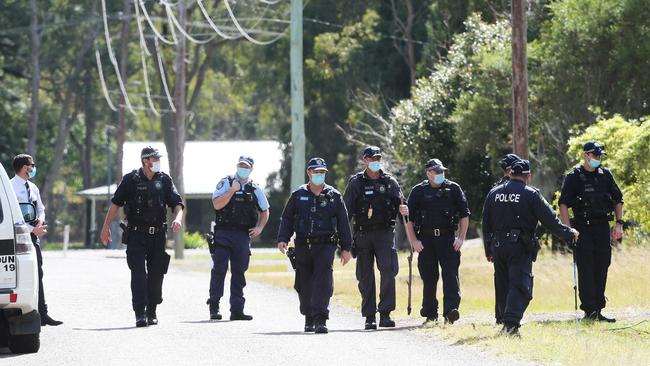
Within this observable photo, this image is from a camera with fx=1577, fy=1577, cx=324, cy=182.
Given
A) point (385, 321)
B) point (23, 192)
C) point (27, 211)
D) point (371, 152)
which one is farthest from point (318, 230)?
point (27, 211)

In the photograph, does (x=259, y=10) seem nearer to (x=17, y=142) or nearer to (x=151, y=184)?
(x=17, y=142)

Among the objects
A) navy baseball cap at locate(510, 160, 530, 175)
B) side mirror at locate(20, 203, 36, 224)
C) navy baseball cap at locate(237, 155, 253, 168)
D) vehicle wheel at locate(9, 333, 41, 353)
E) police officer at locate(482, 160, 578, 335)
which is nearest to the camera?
vehicle wheel at locate(9, 333, 41, 353)

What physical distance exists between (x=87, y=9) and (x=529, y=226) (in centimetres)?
5618

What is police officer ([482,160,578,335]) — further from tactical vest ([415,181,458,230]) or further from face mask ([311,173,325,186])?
face mask ([311,173,325,186])

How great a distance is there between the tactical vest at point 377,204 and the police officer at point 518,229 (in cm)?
192

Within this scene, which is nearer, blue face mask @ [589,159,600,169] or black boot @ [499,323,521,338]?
black boot @ [499,323,521,338]

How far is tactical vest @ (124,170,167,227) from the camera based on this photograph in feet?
58.4

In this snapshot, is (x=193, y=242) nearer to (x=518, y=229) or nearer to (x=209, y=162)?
(x=209, y=162)

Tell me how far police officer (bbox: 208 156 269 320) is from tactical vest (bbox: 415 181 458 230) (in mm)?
2071

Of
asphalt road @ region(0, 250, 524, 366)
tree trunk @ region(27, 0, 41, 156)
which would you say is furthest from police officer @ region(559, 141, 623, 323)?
tree trunk @ region(27, 0, 41, 156)

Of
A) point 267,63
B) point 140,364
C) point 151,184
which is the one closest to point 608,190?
point 151,184

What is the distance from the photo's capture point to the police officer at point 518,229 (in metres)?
15.8

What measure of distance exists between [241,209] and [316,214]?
1789 mm

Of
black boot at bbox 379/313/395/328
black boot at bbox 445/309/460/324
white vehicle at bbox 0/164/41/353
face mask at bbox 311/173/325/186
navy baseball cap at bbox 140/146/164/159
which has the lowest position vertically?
black boot at bbox 379/313/395/328
